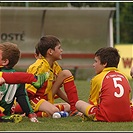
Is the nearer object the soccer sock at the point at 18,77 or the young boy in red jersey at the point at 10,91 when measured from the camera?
the soccer sock at the point at 18,77

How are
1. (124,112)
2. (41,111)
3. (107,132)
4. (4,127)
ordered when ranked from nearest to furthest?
(107,132), (4,127), (124,112), (41,111)

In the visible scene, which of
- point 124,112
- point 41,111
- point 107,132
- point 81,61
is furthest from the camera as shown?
point 81,61

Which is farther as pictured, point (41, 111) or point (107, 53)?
point (41, 111)

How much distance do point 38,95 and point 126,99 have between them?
4.15 feet

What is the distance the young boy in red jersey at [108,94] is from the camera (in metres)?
5.50

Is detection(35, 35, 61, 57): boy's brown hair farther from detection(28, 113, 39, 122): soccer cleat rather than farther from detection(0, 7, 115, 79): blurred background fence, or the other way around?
detection(0, 7, 115, 79): blurred background fence

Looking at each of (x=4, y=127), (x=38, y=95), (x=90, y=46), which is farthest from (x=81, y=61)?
(x=4, y=127)

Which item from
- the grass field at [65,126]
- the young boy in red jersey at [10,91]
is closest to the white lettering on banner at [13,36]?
the young boy in red jersey at [10,91]

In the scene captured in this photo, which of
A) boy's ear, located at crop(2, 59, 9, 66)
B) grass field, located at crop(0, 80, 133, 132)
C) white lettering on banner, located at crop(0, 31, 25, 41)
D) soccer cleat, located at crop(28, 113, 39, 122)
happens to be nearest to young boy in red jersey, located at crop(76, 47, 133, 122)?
grass field, located at crop(0, 80, 133, 132)

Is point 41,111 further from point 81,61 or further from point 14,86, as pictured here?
point 81,61

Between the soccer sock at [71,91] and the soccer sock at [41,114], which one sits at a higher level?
the soccer sock at [71,91]

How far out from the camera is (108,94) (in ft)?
18.1

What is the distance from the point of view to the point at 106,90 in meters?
5.55

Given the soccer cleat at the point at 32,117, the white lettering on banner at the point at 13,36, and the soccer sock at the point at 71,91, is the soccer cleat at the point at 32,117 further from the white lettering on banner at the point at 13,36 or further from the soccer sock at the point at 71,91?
the white lettering on banner at the point at 13,36
